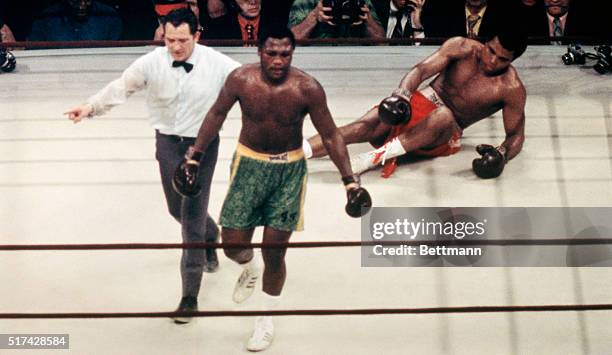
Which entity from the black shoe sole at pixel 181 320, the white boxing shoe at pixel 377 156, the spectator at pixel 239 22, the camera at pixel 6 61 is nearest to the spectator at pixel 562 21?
the white boxing shoe at pixel 377 156

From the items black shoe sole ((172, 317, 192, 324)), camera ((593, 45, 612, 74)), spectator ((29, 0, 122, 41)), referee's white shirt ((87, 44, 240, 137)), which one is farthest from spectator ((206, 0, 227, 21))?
camera ((593, 45, 612, 74))

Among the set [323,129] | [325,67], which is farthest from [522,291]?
[325,67]

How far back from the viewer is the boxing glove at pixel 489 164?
3381 mm

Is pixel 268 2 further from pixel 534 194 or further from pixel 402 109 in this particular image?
pixel 534 194

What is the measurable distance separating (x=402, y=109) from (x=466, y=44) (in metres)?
0.32

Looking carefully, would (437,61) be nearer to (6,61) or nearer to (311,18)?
(311,18)

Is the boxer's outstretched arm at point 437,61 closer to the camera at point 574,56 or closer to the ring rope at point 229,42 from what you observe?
the ring rope at point 229,42

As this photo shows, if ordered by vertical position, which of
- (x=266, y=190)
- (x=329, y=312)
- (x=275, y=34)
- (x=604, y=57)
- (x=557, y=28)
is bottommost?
(x=329, y=312)

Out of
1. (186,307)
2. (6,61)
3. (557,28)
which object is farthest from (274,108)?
(557,28)

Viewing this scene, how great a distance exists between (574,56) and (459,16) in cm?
50

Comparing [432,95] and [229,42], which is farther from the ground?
[229,42]

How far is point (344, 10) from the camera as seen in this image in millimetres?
3592

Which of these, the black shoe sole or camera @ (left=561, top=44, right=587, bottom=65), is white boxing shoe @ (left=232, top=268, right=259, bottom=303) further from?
camera @ (left=561, top=44, right=587, bottom=65)

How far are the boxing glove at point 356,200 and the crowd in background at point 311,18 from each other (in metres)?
0.76
